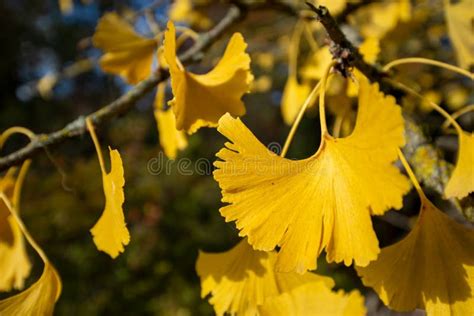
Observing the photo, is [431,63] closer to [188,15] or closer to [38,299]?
[38,299]

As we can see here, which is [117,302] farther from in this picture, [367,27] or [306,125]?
[306,125]

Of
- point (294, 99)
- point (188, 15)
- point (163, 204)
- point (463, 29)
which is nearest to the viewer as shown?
point (463, 29)

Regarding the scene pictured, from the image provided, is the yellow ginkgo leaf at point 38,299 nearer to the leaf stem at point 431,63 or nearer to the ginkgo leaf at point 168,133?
the ginkgo leaf at point 168,133

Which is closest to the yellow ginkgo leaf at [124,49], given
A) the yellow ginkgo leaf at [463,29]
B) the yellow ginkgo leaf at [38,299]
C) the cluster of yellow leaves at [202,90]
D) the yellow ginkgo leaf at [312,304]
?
the cluster of yellow leaves at [202,90]

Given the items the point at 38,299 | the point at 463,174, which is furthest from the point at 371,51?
the point at 38,299

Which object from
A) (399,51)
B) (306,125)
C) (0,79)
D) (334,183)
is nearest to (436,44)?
(399,51)

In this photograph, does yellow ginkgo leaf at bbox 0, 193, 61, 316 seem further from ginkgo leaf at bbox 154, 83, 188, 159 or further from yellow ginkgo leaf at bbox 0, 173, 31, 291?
ginkgo leaf at bbox 154, 83, 188, 159

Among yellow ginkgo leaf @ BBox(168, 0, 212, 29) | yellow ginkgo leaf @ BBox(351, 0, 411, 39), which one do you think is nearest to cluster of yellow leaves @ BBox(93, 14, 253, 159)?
yellow ginkgo leaf @ BBox(351, 0, 411, 39)

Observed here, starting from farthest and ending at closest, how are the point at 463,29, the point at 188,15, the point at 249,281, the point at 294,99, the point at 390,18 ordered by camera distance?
the point at 188,15
the point at 390,18
the point at 294,99
the point at 463,29
the point at 249,281
